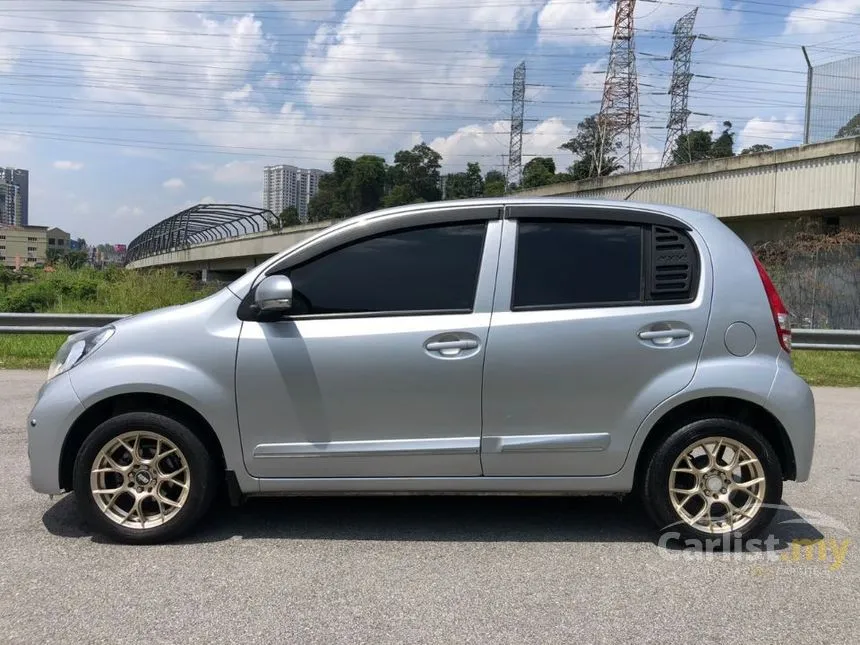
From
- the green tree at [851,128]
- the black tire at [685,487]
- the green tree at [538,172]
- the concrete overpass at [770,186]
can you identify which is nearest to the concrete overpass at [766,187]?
the concrete overpass at [770,186]

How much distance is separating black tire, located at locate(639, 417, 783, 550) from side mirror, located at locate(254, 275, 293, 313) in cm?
210

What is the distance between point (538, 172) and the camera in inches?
2788

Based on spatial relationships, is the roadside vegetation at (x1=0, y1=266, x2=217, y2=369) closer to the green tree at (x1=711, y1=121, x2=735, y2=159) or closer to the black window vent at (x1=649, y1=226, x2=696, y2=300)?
the black window vent at (x1=649, y1=226, x2=696, y2=300)

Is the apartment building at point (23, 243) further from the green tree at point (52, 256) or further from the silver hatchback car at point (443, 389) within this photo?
the silver hatchback car at point (443, 389)

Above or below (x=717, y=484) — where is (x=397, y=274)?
above

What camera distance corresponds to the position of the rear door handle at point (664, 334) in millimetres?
3578

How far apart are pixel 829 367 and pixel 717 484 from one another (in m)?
8.09

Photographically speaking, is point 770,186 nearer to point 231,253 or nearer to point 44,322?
point 44,322

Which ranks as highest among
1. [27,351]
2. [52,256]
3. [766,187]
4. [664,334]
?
[52,256]

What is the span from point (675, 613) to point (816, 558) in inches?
44.5

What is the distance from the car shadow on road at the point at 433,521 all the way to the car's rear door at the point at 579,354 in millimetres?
493

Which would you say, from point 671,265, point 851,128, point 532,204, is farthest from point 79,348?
point 851,128

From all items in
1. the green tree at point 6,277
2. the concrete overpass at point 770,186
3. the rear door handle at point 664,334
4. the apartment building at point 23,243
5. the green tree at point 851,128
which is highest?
the apartment building at point 23,243

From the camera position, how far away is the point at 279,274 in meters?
3.70
